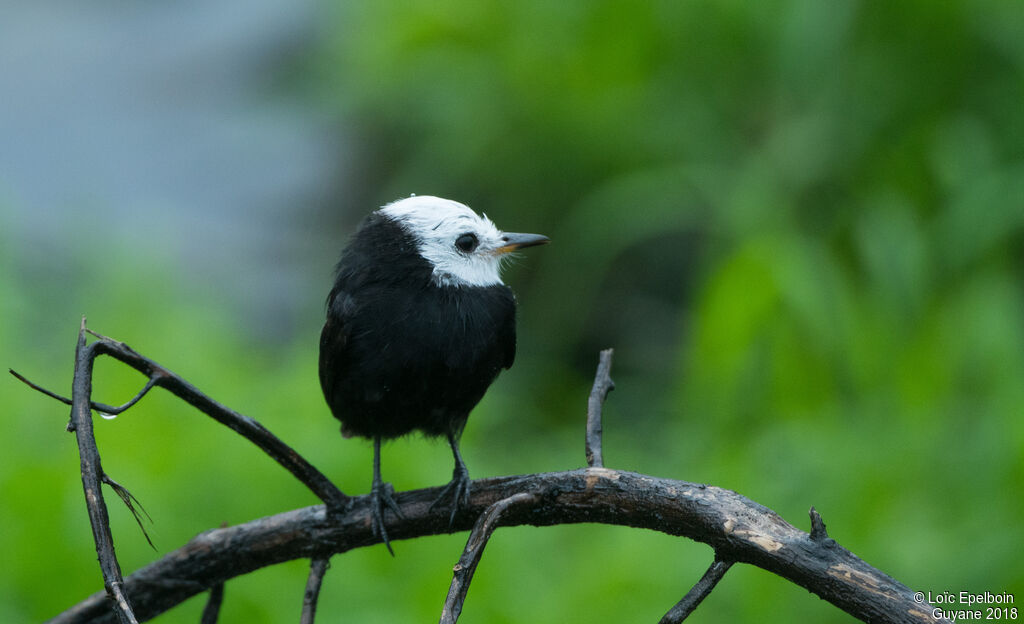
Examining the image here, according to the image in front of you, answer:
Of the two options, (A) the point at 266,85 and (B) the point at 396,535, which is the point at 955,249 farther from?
(A) the point at 266,85

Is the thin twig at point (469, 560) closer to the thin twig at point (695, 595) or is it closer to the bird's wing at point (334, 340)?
the thin twig at point (695, 595)

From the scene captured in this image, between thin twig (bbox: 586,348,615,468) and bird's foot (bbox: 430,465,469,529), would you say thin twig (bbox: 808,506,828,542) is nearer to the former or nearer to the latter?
thin twig (bbox: 586,348,615,468)

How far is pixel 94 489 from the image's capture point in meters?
1.35

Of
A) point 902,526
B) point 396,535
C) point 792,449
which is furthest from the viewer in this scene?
point 792,449

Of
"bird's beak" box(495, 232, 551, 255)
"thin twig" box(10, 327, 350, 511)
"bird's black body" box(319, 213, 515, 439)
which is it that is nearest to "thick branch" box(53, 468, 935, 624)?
"thin twig" box(10, 327, 350, 511)

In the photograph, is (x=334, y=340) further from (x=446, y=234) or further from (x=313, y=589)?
(x=313, y=589)

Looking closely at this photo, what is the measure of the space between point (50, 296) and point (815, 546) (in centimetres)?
474

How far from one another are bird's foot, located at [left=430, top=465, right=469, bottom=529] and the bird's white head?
0.47m

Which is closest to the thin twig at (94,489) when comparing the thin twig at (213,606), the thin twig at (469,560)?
the thin twig at (469,560)

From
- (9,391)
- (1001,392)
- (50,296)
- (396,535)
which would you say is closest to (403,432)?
(396,535)

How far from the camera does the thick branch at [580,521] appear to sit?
140 cm

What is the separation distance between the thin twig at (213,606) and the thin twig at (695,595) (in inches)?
32.5

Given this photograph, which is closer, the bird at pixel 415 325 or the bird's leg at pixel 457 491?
the bird's leg at pixel 457 491

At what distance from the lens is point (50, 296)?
5316 mm
